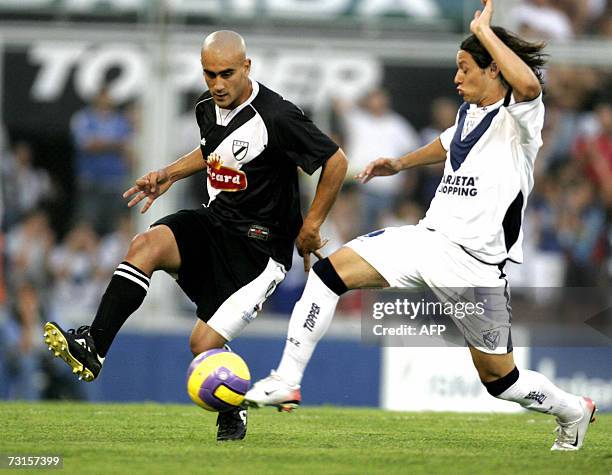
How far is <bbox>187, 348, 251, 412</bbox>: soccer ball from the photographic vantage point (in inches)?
268

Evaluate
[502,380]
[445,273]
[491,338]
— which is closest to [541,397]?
[502,380]

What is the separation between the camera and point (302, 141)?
297 inches

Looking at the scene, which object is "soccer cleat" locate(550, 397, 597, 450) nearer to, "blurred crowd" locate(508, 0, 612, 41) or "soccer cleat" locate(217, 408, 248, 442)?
"soccer cleat" locate(217, 408, 248, 442)

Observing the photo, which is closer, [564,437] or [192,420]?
[564,437]

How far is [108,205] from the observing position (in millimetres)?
15055

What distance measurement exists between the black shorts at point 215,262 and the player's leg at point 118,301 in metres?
0.19

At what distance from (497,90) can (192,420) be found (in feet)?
11.6

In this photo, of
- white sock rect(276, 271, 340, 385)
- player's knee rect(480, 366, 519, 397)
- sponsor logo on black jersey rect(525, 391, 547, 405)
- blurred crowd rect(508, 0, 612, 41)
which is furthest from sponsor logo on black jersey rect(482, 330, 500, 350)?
blurred crowd rect(508, 0, 612, 41)

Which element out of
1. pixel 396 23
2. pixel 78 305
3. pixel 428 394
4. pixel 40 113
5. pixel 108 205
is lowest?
pixel 428 394

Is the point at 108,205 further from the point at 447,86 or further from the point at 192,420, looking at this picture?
the point at 192,420

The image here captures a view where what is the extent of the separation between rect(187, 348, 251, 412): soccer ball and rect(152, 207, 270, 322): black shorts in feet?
2.69

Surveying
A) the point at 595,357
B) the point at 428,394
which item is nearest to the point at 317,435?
the point at 428,394

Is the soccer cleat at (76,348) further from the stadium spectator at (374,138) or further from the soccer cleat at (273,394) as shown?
the stadium spectator at (374,138)

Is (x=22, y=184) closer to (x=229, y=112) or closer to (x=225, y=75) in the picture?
(x=229, y=112)
